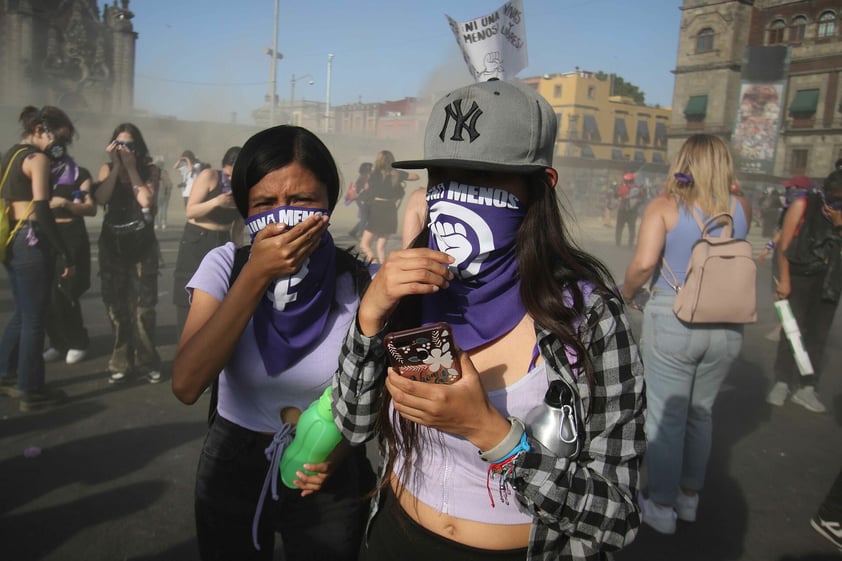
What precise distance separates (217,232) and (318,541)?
4.15m

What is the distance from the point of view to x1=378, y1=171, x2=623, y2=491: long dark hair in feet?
4.70

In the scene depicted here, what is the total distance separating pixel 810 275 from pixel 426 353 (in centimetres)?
595

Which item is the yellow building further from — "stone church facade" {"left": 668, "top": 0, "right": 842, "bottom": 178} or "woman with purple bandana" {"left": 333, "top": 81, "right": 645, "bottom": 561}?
"woman with purple bandana" {"left": 333, "top": 81, "right": 645, "bottom": 561}

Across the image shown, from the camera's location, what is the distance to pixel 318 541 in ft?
6.51

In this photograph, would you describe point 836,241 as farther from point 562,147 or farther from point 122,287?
point 562,147

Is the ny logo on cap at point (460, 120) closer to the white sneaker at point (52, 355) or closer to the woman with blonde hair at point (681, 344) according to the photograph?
the woman with blonde hair at point (681, 344)

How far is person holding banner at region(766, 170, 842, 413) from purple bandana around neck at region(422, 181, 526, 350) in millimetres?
5366

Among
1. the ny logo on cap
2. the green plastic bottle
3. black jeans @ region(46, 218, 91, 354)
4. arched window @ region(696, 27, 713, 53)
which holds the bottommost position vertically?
black jeans @ region(46, 218, 91, 354)

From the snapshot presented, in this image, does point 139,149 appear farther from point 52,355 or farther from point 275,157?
point 275,157

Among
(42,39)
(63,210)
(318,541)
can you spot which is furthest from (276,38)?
(318,541)

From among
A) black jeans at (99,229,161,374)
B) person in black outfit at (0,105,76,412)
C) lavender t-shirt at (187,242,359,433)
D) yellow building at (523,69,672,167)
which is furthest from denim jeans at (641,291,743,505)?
yellow building at (523,69,672,167)

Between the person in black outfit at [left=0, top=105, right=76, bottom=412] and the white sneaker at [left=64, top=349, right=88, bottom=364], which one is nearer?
the person in black outfit at [left=0, top=105, right=76, bottom=412]

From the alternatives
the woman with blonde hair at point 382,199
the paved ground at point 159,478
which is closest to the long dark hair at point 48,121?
the paved ground at point 159,478

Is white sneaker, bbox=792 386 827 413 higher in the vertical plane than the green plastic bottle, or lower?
lower
